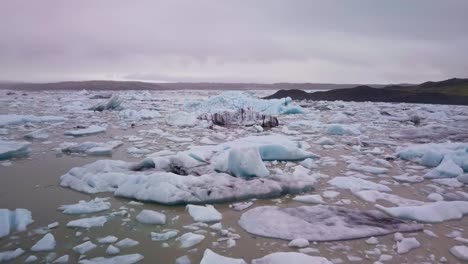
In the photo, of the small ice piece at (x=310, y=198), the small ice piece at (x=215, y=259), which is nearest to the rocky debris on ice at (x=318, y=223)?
the small ice piece at (x=310, y=198)

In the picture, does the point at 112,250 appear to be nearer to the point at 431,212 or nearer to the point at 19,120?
the point at 431,212

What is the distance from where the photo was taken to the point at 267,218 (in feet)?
8.48

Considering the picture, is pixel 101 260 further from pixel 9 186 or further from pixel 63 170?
pixel 63 170

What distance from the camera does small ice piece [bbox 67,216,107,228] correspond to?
2.43 metres

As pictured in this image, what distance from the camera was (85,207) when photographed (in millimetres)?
2730

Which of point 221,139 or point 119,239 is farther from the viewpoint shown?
point 221,139

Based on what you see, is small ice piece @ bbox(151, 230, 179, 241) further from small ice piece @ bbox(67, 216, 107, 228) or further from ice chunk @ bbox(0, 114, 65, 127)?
ice chunk @ bbox(0, 114, 65, 127)

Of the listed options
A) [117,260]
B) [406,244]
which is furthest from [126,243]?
[406,244]

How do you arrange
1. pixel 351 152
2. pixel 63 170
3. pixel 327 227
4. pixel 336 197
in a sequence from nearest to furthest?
1. pixel 327 227
2. pixel 336 197
3. pixel 63 170
4. pixel 351 152

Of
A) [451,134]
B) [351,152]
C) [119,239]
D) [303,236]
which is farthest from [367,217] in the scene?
[451,134]

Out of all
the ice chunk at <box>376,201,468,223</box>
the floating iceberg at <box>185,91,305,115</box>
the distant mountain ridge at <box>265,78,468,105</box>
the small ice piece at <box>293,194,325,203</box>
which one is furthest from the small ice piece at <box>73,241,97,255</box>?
the distant mountain ridge at <box>265,78,468,105</box>

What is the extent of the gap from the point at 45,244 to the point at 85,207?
2.07 ft

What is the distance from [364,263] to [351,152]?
3741 mm

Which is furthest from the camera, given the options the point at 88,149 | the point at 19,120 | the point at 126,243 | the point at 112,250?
A: the point at 19,120
